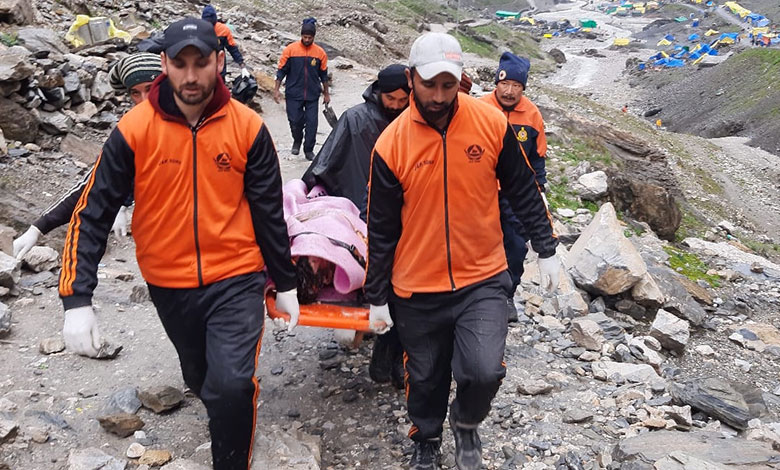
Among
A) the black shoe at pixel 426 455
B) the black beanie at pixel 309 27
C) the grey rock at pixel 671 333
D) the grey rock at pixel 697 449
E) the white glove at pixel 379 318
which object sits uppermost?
the black beanie at pixel 309 27

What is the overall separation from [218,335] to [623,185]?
941cm

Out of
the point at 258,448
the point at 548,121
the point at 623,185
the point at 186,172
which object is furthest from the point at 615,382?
the point at 548,121

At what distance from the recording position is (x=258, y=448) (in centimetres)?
354

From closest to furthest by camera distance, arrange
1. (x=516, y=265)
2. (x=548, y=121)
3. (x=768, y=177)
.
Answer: (x=516, y=265), (x=548, y=121), (x=768, y=177)

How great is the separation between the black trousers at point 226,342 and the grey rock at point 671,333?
4489 millimetres

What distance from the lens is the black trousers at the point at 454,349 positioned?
3186mm

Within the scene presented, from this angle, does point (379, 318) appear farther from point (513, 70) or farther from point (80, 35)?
point (80, 35)

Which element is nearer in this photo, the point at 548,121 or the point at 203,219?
the point at 203,219

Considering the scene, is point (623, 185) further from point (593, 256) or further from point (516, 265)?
point (516, 265)

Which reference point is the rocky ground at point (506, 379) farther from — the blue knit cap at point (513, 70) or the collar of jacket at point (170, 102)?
the blue knit cap at point (513, 70)

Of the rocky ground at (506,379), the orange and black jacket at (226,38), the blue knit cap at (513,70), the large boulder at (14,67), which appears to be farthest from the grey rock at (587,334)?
the orange and black jacket at (226,38)

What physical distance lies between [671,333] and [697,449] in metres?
2.81

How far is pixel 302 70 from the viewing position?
1014 centimetres

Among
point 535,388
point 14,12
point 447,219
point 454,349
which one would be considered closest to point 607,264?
point 535,388
